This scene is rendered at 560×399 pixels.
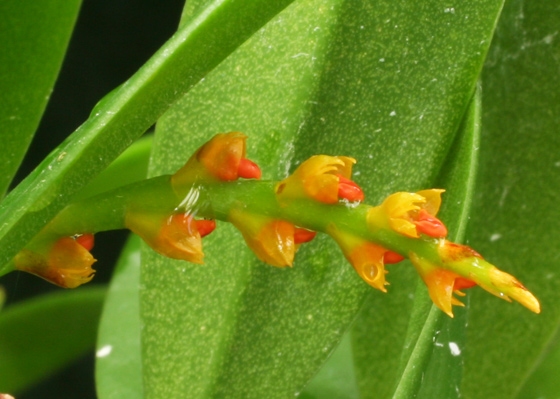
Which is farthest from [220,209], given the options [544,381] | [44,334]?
[44,334]

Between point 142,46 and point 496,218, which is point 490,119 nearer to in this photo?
point 496,218

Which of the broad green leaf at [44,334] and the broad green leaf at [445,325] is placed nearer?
the broad green leaf at [445,325]

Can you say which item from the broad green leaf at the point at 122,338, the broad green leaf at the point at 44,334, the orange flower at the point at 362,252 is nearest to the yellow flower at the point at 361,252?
the orange flower at the point at 362,252

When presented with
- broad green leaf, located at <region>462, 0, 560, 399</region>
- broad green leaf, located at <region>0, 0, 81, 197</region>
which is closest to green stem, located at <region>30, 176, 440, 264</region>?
broad green leaf, located at <region>0, 0, 81, 197</region>

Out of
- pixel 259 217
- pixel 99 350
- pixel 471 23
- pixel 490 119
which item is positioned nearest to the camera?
pixel 259 217

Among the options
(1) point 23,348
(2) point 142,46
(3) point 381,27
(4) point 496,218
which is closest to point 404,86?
(3) point 381,27

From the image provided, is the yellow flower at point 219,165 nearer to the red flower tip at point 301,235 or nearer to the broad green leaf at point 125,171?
the red flower tip at point 301,235

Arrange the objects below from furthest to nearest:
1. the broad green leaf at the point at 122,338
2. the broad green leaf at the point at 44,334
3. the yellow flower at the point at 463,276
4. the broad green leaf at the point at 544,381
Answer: the broad green leaf at the point at 44,334 → the broad green leaf at the point at 122,338 → the broad green leaf at the point at 544,381 → the yellow flower at the point at 463,276

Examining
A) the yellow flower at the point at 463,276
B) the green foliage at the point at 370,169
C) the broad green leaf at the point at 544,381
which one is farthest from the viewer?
the broad green leaf at the point at 544,381
